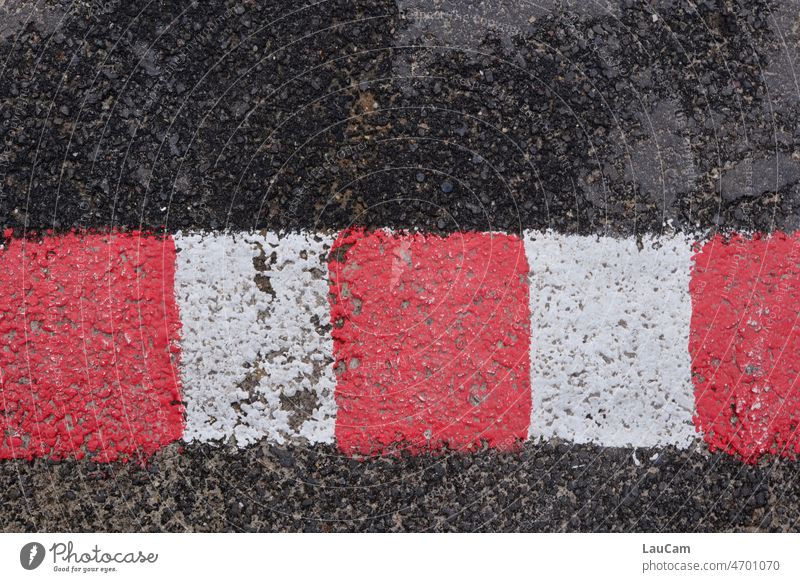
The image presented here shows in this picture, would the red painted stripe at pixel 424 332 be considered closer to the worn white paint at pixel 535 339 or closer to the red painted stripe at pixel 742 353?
the worn white paint at pixel 535 339

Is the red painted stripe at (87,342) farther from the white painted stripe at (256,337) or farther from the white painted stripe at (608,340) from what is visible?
the white painted stripe at (608,340)

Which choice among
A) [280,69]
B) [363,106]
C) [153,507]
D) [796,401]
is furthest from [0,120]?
[796,401]

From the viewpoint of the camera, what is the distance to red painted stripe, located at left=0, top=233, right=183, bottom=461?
70.2 inches

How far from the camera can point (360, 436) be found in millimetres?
1804

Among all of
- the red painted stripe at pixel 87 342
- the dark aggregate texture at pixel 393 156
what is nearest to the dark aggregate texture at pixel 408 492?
the dark aggregate texture at pixel 393 156

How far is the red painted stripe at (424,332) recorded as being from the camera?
5.86 ft

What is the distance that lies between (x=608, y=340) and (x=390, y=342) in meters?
0.65

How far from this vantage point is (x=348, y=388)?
1794 millimetres

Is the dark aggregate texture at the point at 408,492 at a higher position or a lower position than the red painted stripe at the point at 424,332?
lower

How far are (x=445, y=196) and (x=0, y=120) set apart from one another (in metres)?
1.35

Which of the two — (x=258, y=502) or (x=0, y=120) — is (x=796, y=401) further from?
(x=0, y=120)

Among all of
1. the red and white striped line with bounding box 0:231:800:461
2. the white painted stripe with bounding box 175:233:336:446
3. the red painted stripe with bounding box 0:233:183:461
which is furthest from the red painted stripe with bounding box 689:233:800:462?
the red painted stripe with bounding box 0:233:183:461

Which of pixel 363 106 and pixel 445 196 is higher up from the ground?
pixel 363 106

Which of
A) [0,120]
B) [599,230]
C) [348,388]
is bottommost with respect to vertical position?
[348,388]
